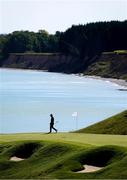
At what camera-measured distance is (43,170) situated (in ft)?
74.9

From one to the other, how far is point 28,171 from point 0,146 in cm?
417

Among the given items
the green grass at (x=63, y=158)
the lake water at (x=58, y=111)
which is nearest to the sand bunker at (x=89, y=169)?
the green grass at (x=63, y=158)

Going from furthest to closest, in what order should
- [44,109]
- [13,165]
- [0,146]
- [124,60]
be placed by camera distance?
[124,60] < [44,109] < [0,146] < [13,165]

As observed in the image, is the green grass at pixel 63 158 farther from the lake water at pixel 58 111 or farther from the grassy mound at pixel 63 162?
the lake water at pixel 58 111

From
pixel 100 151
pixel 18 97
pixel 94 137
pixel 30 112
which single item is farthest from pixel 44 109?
pixel 100 151

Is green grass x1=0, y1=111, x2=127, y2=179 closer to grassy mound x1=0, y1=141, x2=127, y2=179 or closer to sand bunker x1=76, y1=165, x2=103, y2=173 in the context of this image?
grassy mound x1=0, y1=141, x2=127, y2=179

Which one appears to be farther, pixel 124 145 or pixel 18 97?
pixel 18 97

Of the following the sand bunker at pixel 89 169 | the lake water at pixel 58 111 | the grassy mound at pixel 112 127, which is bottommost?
the lake water at pixel 58 111

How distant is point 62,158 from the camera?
77.9 ft

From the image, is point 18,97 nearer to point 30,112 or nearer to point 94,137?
point 30,112

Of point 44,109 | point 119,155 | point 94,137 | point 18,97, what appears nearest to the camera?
point 119,155

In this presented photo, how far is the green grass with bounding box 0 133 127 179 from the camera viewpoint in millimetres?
21641

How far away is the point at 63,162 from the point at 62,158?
677mm

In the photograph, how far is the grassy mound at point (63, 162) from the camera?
21.5 meters
